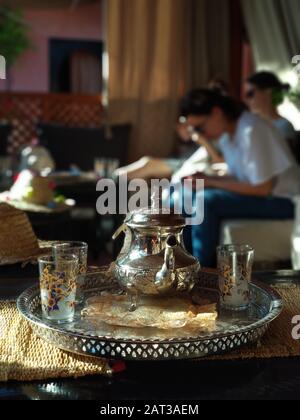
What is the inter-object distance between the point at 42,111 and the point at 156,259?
4214 mm

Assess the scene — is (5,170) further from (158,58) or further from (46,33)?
(46,33)

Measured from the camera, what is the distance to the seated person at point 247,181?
249cm

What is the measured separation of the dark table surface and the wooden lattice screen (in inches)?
165

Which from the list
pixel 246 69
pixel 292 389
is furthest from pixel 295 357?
pixel 246 69

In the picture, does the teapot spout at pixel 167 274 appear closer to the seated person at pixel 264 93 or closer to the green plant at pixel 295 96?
the seated person at pixel 264 93

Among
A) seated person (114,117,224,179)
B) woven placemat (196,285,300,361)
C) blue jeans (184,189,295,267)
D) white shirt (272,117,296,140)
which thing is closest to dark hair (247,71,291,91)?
white shirt (272,117,296,140)

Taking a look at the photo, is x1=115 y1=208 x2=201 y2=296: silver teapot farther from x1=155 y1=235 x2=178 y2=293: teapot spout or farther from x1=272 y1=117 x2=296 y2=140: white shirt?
x1=272 y1=117 x2=296 y2=140: white shirt

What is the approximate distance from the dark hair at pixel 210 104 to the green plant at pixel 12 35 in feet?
13.8

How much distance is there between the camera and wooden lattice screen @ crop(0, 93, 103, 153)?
192 inches

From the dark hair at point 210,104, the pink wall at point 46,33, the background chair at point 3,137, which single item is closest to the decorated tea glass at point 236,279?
the dark hair at point 210,104

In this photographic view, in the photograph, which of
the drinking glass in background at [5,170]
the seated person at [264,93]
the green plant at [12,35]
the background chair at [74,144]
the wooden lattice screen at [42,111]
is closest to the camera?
the drinking glass in background at [5,170]

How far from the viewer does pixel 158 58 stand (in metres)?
5.01

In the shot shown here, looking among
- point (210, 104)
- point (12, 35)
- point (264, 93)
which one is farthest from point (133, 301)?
point (12, 35)

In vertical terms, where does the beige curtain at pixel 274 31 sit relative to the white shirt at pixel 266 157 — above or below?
above
